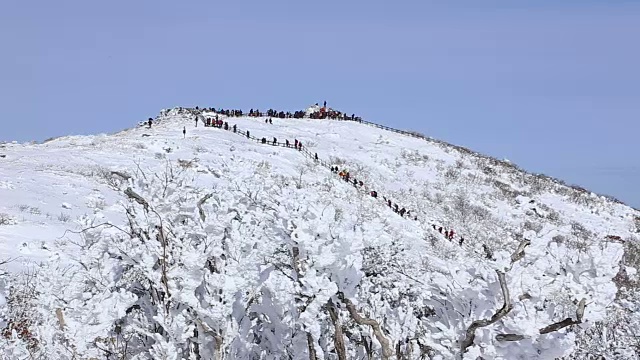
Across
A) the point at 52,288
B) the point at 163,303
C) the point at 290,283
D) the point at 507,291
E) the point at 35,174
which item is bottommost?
the point at 35,174

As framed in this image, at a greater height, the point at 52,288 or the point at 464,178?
the point at 52,288

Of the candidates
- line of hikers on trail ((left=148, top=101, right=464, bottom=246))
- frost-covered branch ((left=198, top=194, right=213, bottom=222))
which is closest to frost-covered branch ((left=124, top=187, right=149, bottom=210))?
frost-covered branch ((left=198, top=194, right=213, bottom=222))

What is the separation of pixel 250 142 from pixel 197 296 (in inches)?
1643

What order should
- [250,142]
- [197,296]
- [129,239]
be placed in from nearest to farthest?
[197,296], [129,239], [250,142]

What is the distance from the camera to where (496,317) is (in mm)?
5156

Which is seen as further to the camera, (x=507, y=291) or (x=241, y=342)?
(x=241, y=342)

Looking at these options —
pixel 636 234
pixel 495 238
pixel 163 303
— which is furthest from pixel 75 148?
pixel 636 234

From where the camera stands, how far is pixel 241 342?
666 cm

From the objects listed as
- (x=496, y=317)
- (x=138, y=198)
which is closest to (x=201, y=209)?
(x=138, y=198)

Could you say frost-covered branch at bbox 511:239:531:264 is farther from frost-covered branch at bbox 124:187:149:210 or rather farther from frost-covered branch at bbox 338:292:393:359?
frost-covered branch at bbox 124:187:149:210

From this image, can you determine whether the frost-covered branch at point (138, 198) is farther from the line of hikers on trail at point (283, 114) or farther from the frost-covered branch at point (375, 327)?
the line of hikers on trail at point (283, 114)

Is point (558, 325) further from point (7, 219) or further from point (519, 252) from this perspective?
point (7, 219)

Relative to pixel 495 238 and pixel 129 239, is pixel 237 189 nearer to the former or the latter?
pixel 129 239

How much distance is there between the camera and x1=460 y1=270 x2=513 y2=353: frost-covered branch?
5094 mm
